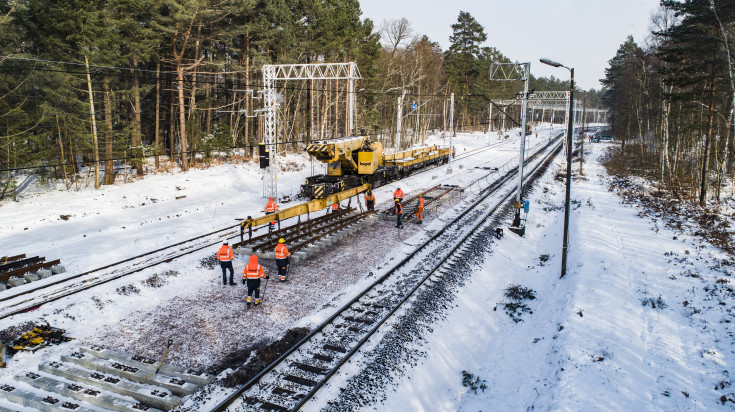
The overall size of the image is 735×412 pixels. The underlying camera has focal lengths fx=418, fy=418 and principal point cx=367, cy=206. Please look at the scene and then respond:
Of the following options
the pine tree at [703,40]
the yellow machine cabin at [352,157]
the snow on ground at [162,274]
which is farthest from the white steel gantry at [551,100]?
the snow on ground at [162,274]

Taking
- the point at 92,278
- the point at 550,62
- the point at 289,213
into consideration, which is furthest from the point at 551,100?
the point at 92,278

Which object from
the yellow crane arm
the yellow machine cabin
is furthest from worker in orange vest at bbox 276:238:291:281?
the yellow machine cabin

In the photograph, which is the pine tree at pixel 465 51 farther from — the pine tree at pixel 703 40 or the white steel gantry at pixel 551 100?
the pine tree at pixel 703 40

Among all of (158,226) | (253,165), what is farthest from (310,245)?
(253,165)

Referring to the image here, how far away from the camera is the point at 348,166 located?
79.2 feet

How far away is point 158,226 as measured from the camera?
17969 mm

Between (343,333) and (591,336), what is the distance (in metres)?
5.67

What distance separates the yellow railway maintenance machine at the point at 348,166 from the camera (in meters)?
21.0

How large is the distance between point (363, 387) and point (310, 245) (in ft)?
25.3

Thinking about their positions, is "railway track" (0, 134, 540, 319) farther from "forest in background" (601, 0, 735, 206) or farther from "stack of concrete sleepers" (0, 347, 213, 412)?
"forest in background" (601, 0, 735, 206)

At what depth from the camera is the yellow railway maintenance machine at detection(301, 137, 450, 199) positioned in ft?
68.7

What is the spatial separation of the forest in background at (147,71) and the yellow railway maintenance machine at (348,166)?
243cm

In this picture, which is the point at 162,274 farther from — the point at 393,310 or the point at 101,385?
the point at 393,310

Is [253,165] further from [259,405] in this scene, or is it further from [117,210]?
[259,405]
